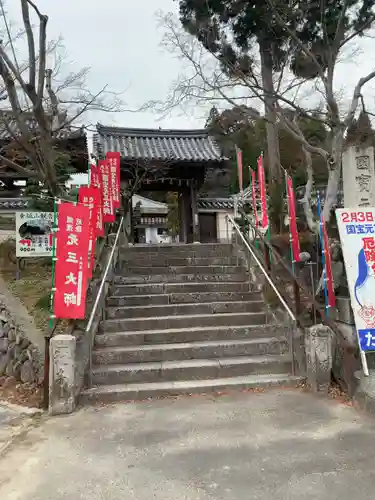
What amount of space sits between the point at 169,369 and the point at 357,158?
458 centimetres

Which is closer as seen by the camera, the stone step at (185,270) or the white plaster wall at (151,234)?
the stone step at (185,270)

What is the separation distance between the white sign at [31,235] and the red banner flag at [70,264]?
Result: 4.10 metres

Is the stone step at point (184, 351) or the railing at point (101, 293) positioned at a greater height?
the railing at point (101, 293)

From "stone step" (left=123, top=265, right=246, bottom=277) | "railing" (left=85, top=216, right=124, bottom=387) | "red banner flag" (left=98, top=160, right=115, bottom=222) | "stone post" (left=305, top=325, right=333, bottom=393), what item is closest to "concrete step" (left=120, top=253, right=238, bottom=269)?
"stone step" (left=123, top=265, right=246, bottom=277)

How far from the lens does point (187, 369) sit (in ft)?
20.5

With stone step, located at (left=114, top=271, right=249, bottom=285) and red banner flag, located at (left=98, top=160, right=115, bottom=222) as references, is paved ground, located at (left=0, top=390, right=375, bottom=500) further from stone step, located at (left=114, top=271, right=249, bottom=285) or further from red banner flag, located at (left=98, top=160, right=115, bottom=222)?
red banner flag, located at (left=98, top=160, right=115, bottom=222)

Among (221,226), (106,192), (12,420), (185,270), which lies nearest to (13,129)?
(106,192)

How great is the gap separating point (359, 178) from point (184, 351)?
401cm

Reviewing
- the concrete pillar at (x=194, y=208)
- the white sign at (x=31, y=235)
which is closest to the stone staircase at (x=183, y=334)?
the white sign at (x=31, y=235)

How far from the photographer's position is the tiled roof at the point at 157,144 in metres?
16.0

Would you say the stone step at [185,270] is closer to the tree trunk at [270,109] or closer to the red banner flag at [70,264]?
the red banner flag at [70,264]

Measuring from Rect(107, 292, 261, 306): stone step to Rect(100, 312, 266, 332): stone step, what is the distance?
0.63 m

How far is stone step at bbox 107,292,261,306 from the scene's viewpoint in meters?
8.23

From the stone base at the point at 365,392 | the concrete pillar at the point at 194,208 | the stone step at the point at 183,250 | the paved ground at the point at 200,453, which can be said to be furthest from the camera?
the concrete pillar at the point at 194,208
